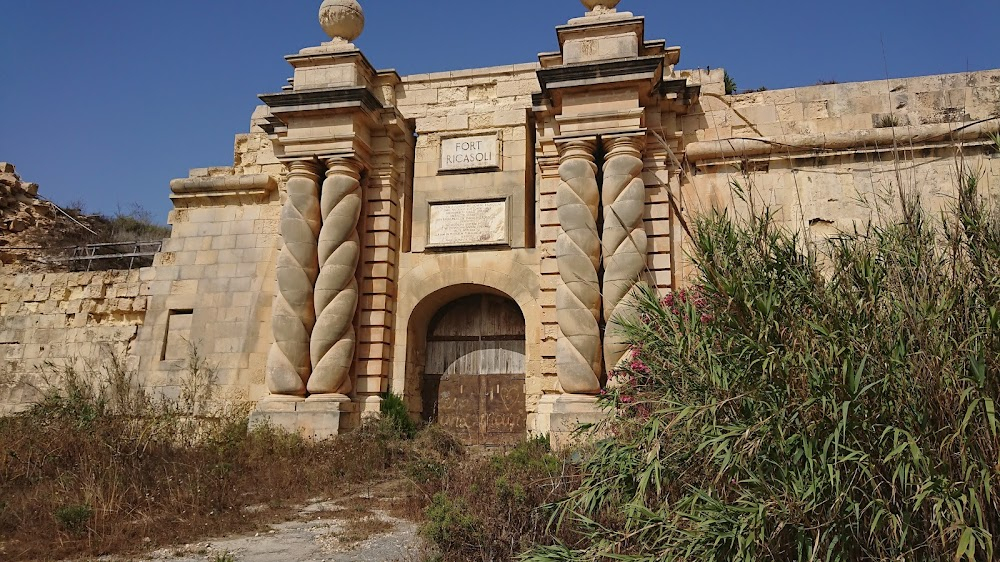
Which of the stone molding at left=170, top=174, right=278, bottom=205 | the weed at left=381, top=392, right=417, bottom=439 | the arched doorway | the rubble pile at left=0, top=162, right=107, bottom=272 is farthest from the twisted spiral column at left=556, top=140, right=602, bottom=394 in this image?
the rubble pile at left=0, top=162, right=107, bottom=272

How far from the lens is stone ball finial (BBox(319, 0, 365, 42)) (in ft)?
37.6

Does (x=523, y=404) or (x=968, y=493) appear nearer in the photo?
(x=968, y=493)

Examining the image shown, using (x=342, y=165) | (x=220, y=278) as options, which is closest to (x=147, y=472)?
(x=220, y=278)

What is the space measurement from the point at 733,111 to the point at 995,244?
285 inches

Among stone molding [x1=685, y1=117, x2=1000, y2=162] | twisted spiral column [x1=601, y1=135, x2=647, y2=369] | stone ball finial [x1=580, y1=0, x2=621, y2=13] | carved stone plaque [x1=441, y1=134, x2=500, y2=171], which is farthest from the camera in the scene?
carved stone plaque [x1=441, y1=134, x2=500, y2=171]

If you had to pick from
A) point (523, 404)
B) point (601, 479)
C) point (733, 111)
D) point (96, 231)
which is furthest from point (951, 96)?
point (96, 231)

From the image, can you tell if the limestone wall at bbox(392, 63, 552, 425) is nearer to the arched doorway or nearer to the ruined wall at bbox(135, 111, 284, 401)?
the arched doorway

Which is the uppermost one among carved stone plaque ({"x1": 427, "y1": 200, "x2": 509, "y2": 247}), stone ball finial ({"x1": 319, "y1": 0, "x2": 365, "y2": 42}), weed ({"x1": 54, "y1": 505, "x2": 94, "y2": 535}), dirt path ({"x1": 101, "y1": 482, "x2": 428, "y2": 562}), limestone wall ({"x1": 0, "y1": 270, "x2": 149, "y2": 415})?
stone ball finial ({"x1": 319, "y1": 0, "x2": 365, "y2": 42})

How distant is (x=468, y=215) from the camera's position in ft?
36.4

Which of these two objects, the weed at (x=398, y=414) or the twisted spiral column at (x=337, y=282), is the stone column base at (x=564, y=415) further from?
the twisted spiral column at (x=337, y=282)

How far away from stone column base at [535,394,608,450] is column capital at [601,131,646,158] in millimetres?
3288

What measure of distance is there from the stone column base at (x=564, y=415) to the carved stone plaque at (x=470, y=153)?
385 centimetres

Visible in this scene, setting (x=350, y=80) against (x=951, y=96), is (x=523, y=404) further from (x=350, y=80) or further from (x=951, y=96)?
(x=951, y=96)

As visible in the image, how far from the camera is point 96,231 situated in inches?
675
